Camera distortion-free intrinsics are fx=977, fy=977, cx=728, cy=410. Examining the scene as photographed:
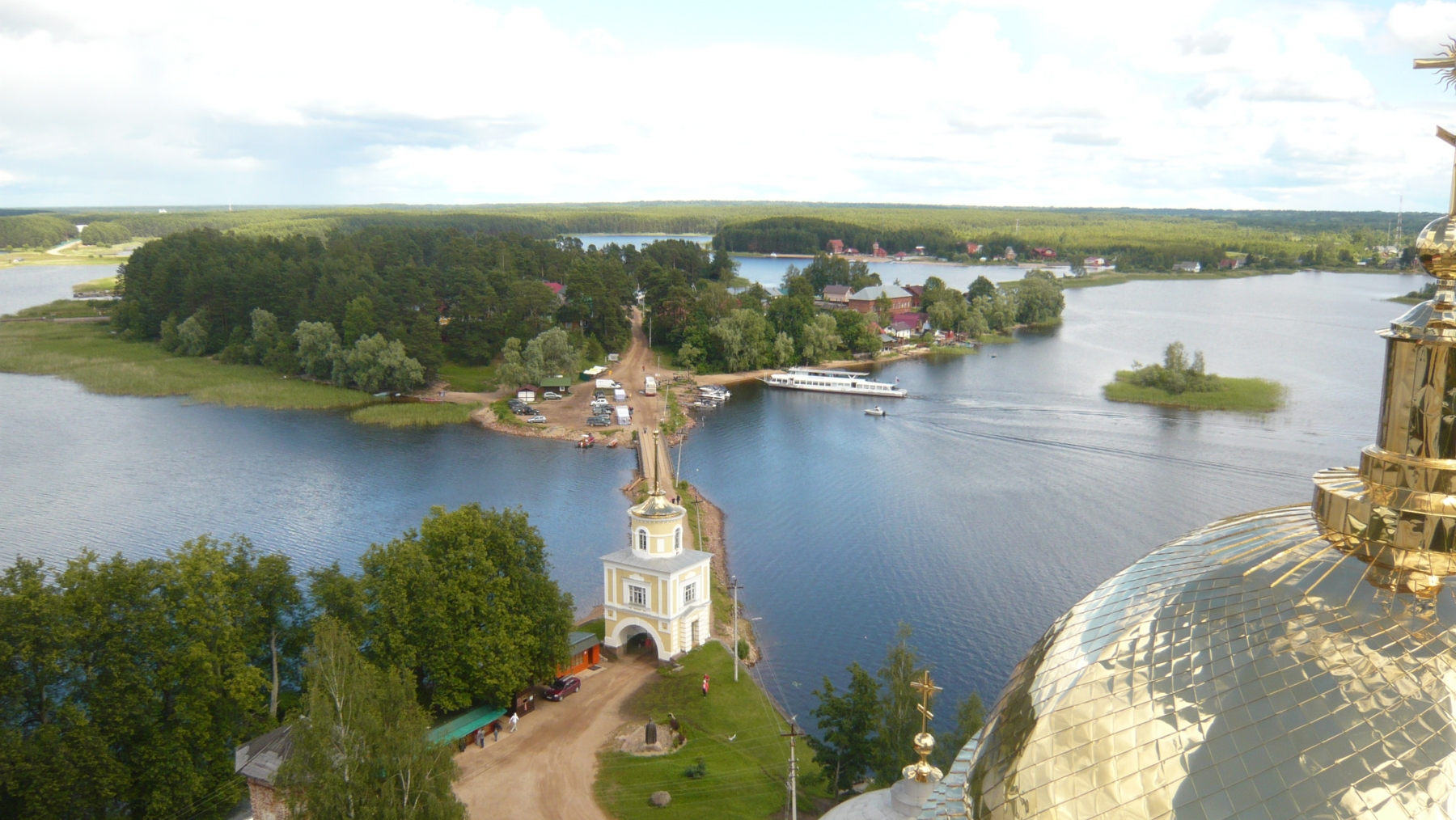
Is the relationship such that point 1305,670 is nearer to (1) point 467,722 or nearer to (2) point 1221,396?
(1) point 467,722

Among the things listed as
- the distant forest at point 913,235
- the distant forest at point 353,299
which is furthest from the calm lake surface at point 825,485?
the distant forest at point 913,235

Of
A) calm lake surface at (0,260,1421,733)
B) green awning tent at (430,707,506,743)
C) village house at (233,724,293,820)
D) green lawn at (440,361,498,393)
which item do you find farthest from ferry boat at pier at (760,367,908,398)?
village house at (233,724,293,820)

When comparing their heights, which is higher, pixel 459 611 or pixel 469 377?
pixel 459 611

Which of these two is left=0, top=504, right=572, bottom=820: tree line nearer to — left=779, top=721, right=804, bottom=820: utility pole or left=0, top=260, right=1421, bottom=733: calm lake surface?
left=779, top=721, right=804, bottom=820: utility pole

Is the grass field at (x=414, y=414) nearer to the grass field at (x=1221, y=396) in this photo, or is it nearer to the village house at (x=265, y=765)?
the grass field at (x=1221, y=396)

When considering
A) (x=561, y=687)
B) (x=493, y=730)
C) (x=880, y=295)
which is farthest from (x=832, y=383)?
(x=493, y=730)

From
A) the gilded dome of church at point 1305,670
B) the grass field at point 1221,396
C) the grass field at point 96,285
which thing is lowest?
the grass field at point 1221,396
